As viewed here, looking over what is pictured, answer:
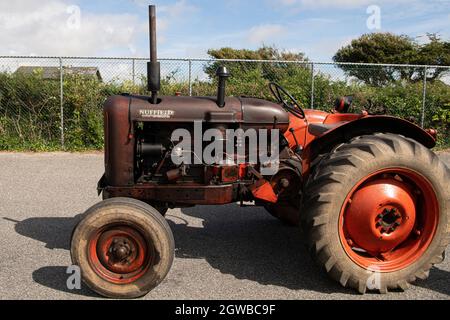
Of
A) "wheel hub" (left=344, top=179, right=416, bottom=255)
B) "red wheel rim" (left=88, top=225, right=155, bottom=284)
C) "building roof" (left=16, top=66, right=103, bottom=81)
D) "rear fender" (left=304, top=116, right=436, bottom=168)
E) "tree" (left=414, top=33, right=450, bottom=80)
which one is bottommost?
"red wheel rim" (left=88, top=225, right=155, bottom=284)

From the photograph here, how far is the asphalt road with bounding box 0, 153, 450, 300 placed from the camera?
3654 mm

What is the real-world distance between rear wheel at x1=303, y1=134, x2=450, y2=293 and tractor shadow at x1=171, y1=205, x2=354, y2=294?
1.10 feet

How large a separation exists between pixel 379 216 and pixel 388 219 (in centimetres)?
9

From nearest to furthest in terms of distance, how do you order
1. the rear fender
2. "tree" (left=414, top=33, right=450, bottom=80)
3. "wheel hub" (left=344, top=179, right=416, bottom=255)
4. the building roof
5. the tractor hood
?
"wheel hub" (left=344, top=179, right=416, bottom=255), the tractor hood, the rear fender, the building roof, "tree" (left=414, top=33, right=450, bottom=80)

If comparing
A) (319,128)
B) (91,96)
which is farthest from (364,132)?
(91,96)

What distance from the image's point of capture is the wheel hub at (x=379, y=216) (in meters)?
3.63

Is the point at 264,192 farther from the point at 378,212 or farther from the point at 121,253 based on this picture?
the point at 121,253

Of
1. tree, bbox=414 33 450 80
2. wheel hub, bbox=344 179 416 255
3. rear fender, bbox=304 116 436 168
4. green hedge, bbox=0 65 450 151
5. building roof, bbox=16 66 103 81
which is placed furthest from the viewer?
tree, bbox=414 33 450 80

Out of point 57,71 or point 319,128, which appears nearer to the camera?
point 319,128

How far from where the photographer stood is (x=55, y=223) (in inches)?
213

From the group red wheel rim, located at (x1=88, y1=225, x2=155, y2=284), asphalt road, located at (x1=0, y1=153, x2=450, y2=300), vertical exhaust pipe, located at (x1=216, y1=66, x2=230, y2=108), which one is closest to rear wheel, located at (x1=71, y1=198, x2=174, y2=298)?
red wheel rim, located at (x1=88, y1=225, x2=155, y2=284)

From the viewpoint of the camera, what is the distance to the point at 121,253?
139 inches

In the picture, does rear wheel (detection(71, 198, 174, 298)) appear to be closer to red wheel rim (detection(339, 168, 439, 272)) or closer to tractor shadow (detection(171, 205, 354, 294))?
tractor shadow (detection(171, 205, 354, 294))
